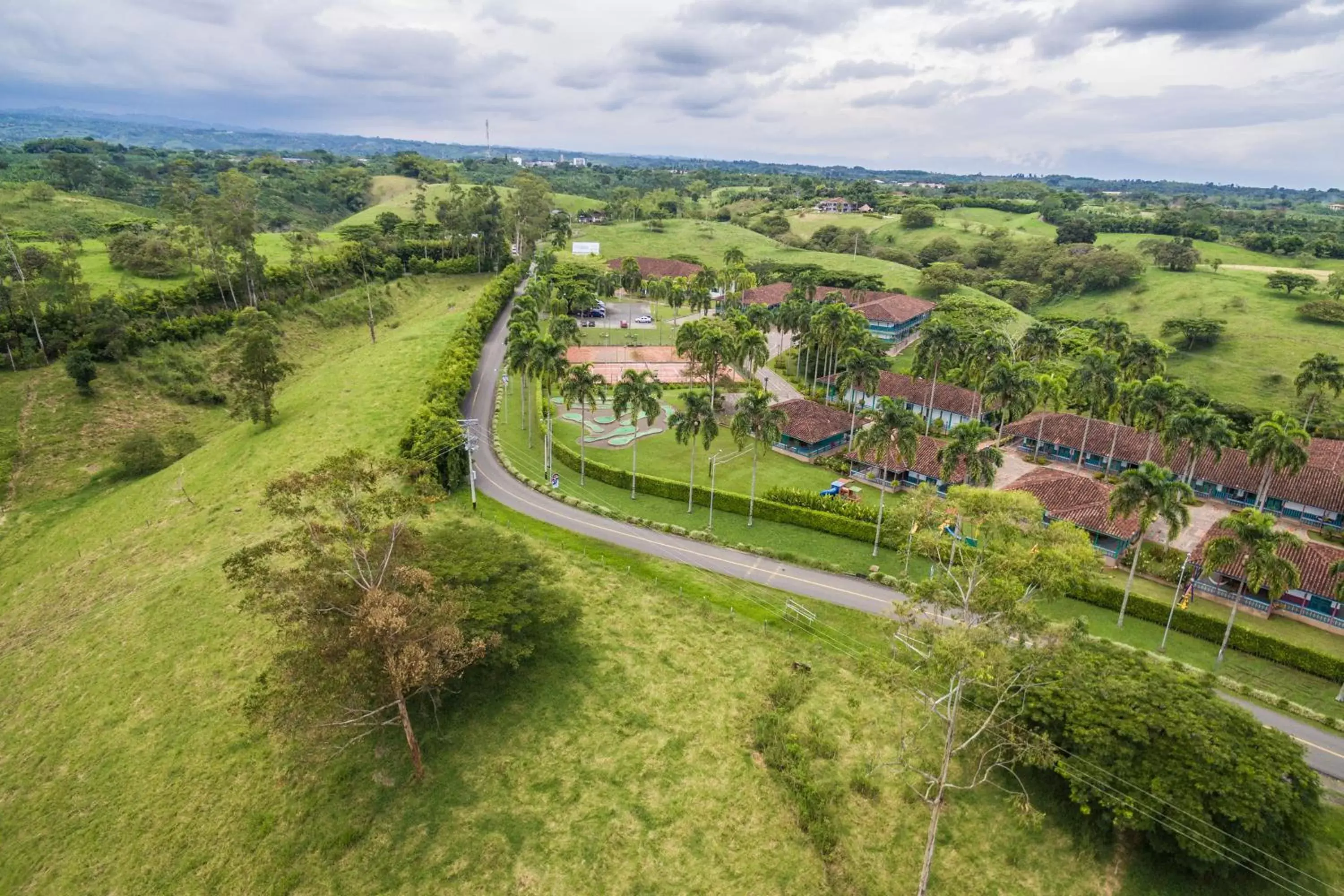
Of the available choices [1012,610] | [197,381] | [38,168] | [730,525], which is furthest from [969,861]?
[38,168]

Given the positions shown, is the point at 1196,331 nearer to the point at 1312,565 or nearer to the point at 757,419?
the point at 1312,565

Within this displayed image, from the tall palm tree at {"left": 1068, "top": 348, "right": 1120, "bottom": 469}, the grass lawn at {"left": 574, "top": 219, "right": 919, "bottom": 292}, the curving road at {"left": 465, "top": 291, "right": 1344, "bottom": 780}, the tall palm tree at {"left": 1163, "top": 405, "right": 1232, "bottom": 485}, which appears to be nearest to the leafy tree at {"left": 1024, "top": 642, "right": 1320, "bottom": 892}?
the curving road at {"left": 465, "top": 291, "right": 1344, "bottom": 780}

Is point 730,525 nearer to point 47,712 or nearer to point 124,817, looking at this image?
point 124,817

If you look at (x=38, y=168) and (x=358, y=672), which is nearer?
(x=358, y=672)

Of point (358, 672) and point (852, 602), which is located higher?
point (358, 672)

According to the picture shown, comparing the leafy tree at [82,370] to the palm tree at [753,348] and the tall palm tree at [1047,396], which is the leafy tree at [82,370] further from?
the tall palm tree at [1047,396]

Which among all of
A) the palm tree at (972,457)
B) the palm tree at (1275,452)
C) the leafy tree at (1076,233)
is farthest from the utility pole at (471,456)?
the leafy tree at (1076,233)

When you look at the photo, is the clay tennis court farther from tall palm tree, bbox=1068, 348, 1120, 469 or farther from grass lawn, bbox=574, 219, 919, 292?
grass lawn, bbox=574, 219, 919, 292
